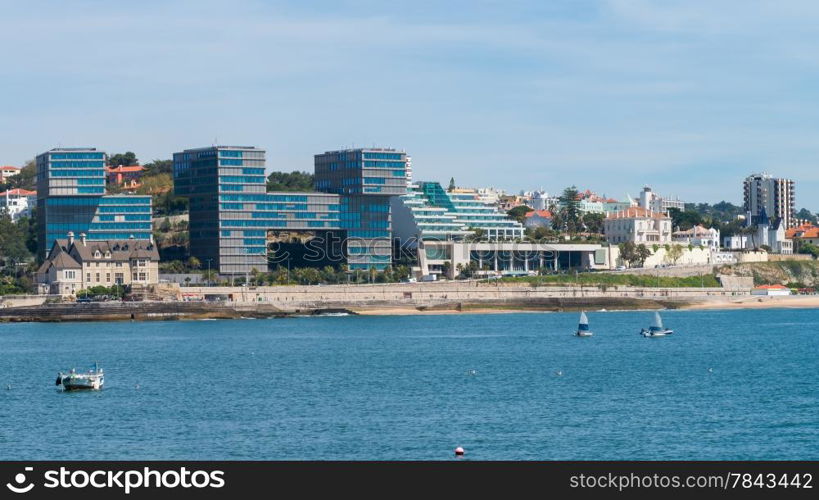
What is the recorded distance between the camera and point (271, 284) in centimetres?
16362

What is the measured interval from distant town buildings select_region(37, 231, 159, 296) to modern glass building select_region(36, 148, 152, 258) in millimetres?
3330

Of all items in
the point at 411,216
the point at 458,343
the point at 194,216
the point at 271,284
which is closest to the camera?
the point at 458,343

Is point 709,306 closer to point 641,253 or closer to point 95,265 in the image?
point 641,253

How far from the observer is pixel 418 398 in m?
60.4

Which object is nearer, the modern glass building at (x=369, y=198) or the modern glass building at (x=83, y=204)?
the modern glass building at (x=83, y=204)

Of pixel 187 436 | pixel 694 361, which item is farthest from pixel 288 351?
pixel 187 436

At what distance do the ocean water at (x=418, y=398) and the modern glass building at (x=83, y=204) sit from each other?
57804 mm

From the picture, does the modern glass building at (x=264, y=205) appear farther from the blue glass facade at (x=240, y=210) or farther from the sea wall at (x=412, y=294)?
Answer: the sea wall at (x=412, y=294)

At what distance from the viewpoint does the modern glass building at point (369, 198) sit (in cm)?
17800

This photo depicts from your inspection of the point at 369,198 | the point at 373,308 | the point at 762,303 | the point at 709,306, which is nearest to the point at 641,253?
the point at 762,303
